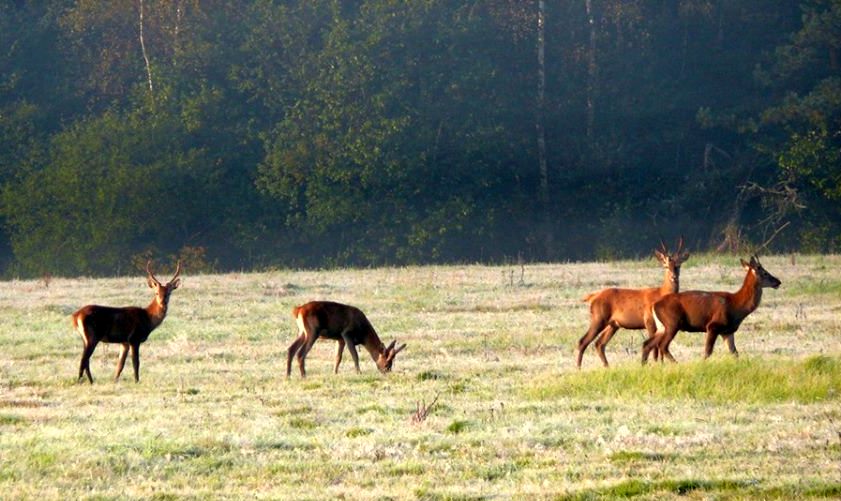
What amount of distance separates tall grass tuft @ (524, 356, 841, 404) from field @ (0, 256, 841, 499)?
2cm

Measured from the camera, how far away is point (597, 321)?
54.6ft

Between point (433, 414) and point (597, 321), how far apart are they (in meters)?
4.46

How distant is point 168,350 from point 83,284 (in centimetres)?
1151

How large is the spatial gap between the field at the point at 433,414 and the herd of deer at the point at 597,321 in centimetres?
38

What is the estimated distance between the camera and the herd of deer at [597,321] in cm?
1589

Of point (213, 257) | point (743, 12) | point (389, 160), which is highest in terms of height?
point (743, 12)

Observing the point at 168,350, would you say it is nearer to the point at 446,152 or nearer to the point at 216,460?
the point at 216,460

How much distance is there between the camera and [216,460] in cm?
1055

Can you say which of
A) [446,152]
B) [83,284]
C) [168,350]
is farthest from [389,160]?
[168,350]

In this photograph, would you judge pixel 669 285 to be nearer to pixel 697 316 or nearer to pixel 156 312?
pixel 697 316

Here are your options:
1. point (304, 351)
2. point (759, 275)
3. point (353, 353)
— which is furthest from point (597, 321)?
point (304, 351)

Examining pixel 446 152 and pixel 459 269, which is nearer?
pixel 459 269

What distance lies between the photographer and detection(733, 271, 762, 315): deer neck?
16.2m

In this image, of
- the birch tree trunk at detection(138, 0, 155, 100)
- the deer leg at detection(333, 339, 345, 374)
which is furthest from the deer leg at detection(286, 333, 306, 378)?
the birch tree trunk at detection(138, 0, 155, 100)
